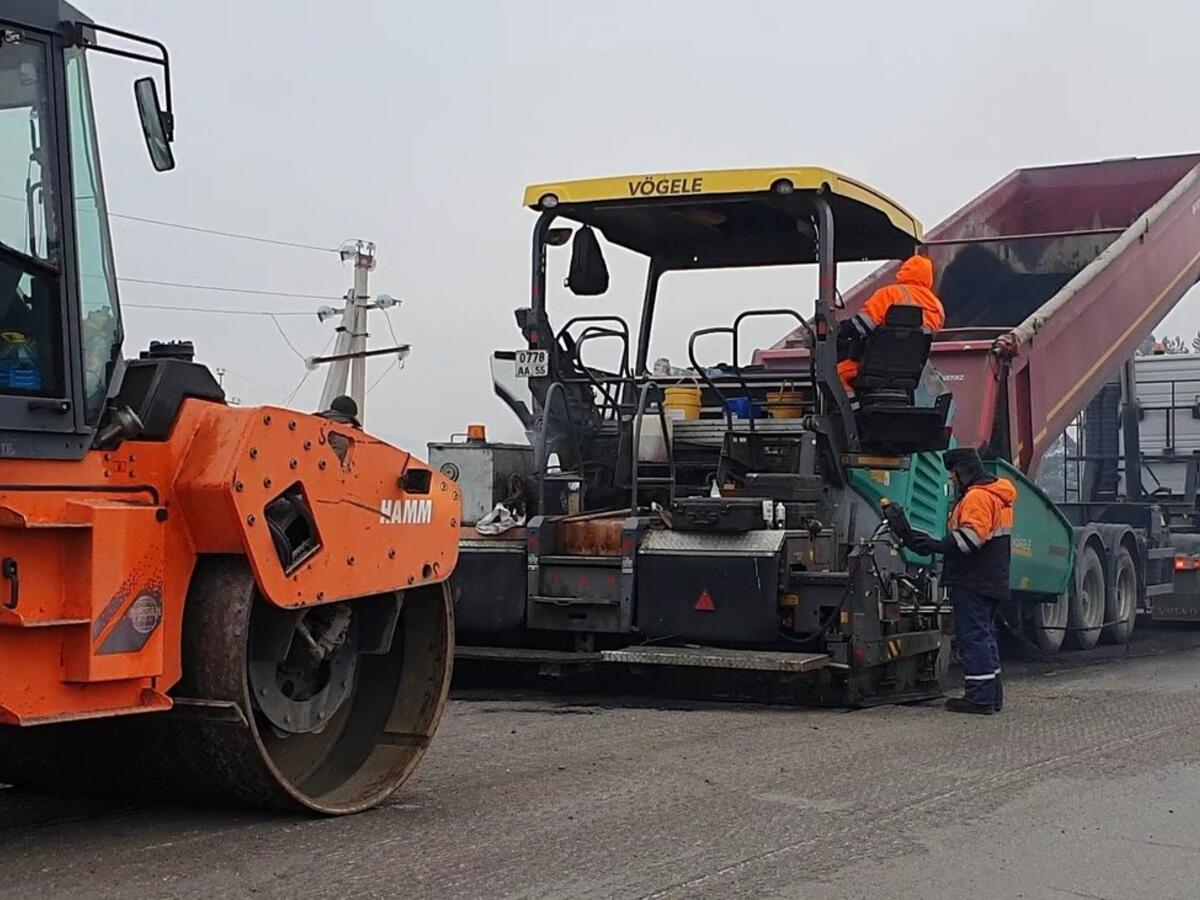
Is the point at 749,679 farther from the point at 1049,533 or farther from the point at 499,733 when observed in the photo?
the point at 1049,533

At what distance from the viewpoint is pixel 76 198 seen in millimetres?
4520

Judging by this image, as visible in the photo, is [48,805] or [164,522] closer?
[164,522]

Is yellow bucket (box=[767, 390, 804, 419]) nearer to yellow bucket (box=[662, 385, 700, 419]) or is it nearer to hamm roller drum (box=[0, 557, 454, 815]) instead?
yellow bucket (box=[662, 385, 700, 419])

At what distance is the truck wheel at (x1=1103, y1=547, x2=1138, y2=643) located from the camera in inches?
485

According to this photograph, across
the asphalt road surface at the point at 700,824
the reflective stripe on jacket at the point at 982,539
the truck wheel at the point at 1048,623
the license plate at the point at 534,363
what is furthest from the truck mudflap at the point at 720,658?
the truck wheel at the point at 1048,623

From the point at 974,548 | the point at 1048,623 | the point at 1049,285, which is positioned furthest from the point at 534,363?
the point at 1049,285

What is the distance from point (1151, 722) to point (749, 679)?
1.89m

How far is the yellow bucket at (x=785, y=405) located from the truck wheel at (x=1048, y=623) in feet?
10.8

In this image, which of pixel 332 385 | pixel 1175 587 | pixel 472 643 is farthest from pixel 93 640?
pixel 332 385

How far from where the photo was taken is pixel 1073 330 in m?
11.2

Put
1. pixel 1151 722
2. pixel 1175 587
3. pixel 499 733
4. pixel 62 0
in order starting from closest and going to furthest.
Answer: pixel 62 0 < pixel 499 733 < pixel 1151 722 < pixel 1175 587

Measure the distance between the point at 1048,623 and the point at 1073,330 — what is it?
80.2 inches

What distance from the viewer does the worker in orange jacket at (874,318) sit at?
830cm

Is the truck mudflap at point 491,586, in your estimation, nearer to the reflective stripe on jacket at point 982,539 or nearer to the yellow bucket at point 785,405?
the yellow bucket at point 785,405
